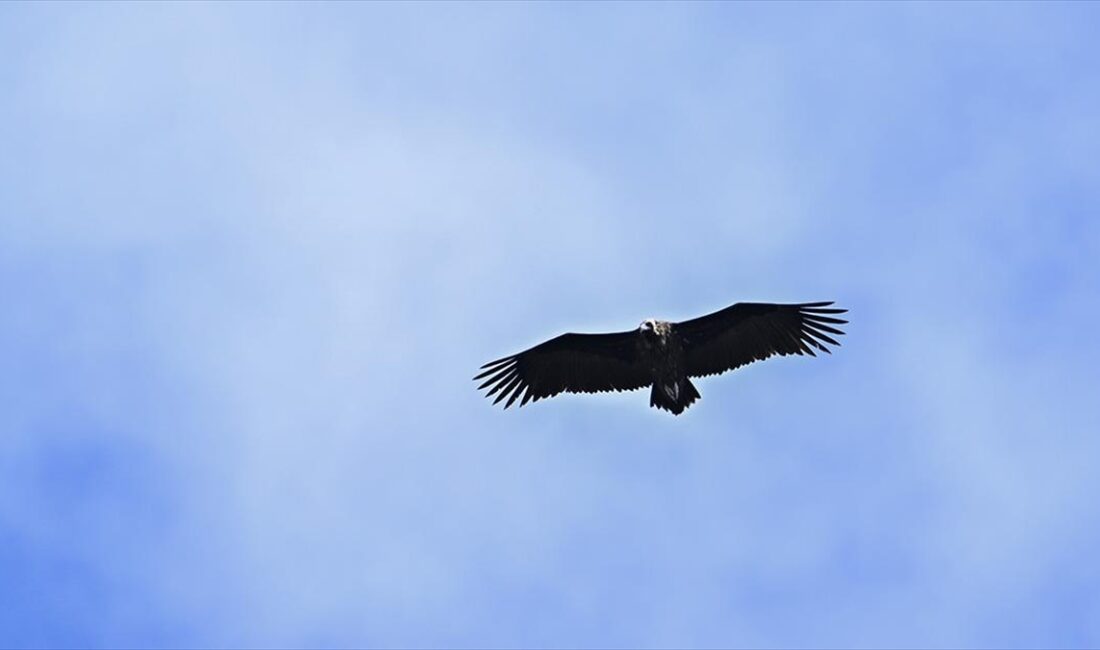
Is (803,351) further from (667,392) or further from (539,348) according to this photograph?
(539,348)

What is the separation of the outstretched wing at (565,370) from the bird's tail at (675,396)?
0.75 m

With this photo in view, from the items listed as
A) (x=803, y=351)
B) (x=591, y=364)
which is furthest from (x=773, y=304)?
(x=591, y=364)

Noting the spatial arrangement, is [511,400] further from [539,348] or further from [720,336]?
[720,336]

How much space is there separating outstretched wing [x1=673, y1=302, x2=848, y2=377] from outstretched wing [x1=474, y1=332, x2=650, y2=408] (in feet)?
4.02

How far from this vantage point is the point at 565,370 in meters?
35.5

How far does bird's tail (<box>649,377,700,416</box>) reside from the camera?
34.0 meters

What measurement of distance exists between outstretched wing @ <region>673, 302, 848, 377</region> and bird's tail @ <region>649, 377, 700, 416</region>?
0.64 meters

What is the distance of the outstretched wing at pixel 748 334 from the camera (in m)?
34.3

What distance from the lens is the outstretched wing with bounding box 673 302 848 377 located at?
34344mm

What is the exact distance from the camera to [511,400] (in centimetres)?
3544

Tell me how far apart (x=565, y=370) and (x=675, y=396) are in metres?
2.58

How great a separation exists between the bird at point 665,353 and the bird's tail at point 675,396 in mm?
20

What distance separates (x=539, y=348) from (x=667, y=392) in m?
2.89

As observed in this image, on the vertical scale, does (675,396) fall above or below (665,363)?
below
